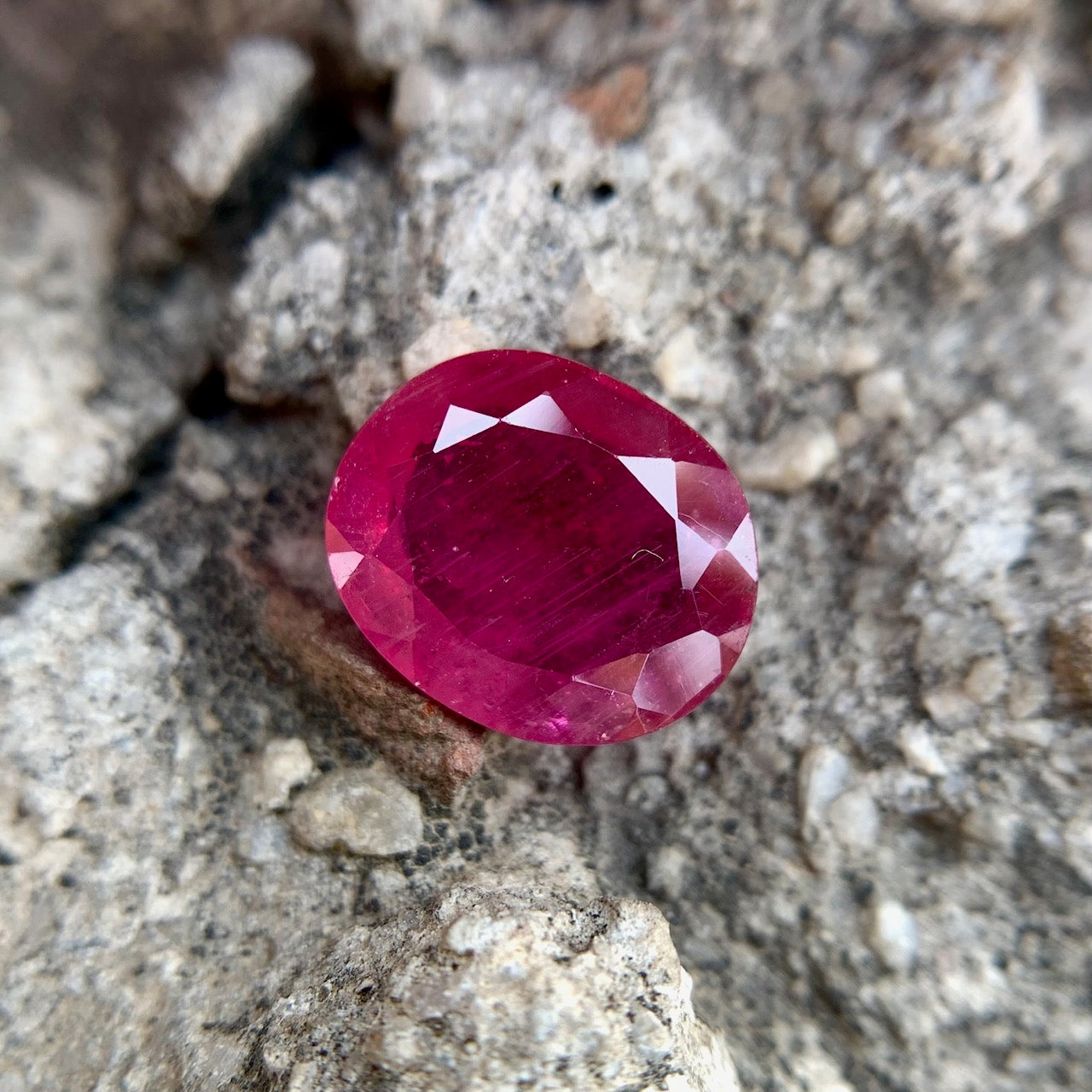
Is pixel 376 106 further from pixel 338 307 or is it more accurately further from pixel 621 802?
pixel 621 802

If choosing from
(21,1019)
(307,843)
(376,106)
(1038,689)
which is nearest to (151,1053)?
(21,1019)

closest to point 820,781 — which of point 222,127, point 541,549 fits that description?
point 541,549

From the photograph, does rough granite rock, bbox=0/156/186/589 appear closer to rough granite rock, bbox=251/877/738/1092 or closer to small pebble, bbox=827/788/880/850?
rough granite rock, bbox=251/877/738/1092

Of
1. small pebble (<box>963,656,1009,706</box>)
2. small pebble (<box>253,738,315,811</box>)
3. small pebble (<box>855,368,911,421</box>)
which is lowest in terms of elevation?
small pebble (<box>253,738,315,811</box>)

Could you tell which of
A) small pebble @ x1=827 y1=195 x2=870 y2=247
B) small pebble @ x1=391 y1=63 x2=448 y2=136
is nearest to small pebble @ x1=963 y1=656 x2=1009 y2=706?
small pebble @ x1=827 y1=195 x2=870 y2=247

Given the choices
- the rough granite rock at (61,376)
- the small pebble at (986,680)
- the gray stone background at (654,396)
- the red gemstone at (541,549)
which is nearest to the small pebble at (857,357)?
the gray stone background at (654,396)

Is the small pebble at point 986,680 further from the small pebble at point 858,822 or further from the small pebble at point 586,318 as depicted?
the small pebble at point 586,318
